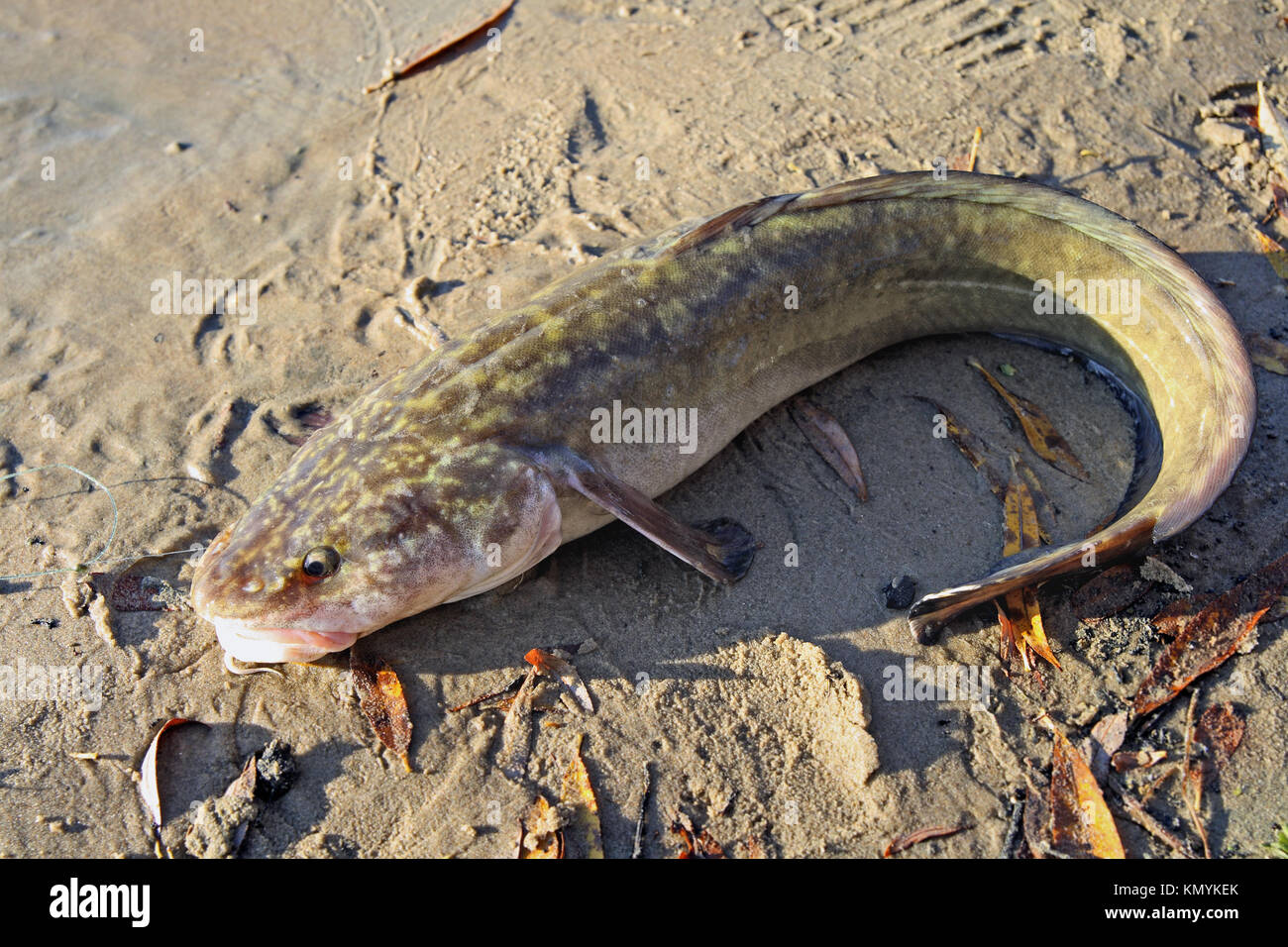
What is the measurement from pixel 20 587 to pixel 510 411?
2246 millimetres

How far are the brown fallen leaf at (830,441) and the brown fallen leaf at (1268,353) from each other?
7.48ft

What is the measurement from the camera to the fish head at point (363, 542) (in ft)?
10.5

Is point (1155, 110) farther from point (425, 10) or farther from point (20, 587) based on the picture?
point (20, 587)

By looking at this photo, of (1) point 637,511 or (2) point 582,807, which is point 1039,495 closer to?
(1) point 637,511

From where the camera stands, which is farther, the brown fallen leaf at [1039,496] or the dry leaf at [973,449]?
the dry leaf at [973,449]

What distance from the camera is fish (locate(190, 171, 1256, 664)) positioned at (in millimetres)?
3324

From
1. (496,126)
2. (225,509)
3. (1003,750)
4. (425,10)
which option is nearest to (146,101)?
(425,10)

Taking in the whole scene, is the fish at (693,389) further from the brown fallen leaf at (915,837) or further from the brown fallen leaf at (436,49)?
the brown fallen leaf at (436,49)

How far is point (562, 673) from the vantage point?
11.5 feet

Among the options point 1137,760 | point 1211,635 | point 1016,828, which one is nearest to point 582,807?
point 1016,828

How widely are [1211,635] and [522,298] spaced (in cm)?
368

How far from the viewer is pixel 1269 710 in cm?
346

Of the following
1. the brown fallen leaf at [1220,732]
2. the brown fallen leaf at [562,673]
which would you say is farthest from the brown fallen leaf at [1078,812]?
the brown fallen leaf at [562,673]

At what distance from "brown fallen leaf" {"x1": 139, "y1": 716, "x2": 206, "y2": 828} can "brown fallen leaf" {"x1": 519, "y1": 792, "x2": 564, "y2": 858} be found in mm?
1300
